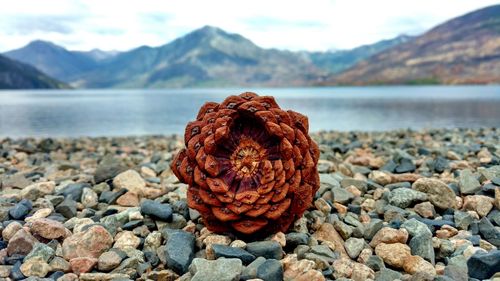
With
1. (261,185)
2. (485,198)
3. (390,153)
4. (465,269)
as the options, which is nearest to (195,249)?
(261,185)

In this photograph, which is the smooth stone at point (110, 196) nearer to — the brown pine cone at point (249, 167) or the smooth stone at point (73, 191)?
the smooth stone at point (73, 191)

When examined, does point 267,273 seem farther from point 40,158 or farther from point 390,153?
point 40,158

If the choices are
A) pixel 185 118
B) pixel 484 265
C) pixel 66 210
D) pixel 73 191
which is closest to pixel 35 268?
pixel 66 210

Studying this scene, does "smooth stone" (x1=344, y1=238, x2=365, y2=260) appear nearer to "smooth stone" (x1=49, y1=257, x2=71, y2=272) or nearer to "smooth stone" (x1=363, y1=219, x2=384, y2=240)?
"smooth stone" (x1=363, y1=219, x2=384, y2=240)

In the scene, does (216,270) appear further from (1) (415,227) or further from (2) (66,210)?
(2) (66,210)

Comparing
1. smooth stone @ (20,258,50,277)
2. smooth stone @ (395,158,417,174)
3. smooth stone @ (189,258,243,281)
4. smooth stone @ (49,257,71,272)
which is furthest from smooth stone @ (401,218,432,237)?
smooth stone @ (20,258,50,277)

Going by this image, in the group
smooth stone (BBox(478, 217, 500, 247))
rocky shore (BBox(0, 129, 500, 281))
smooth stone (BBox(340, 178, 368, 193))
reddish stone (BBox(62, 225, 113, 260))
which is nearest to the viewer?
rocky shore (BBox(0, 129, 500, 281))
